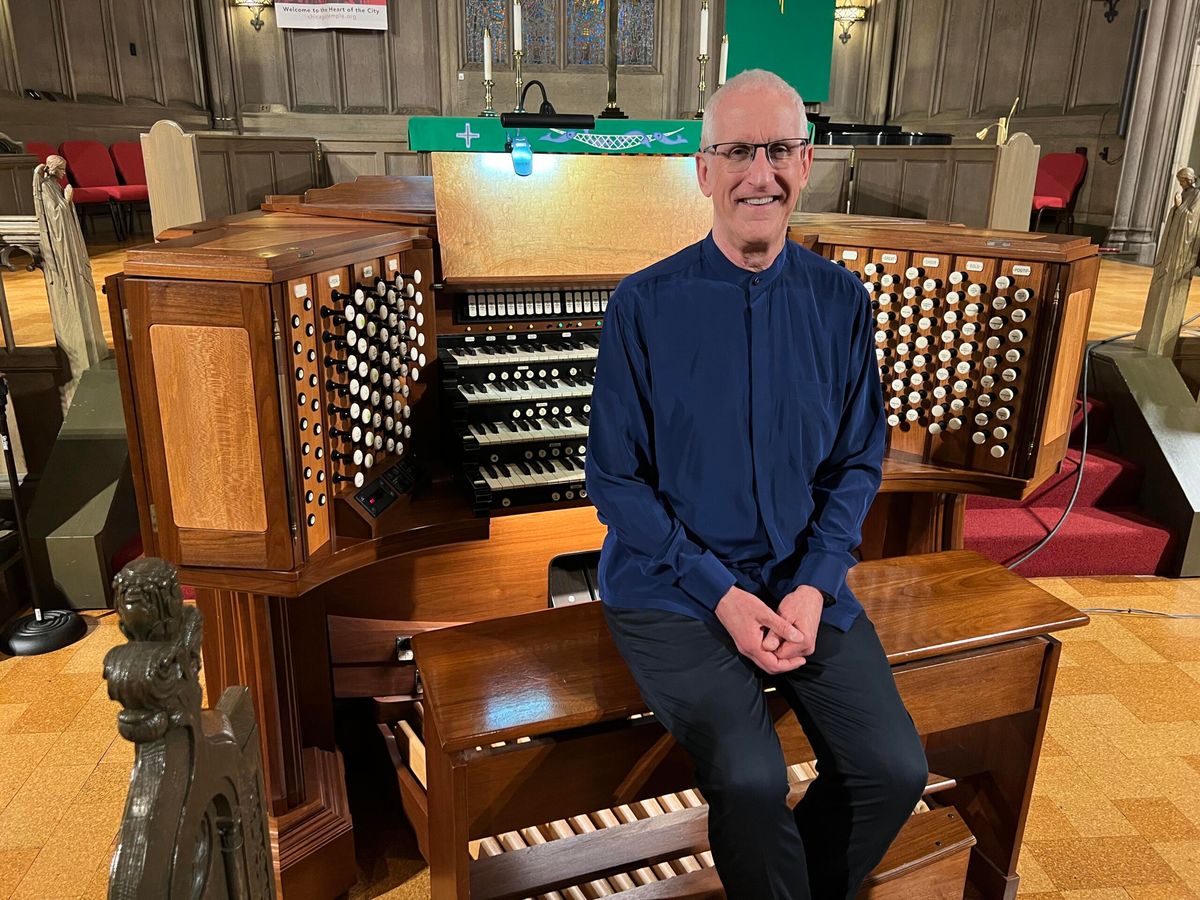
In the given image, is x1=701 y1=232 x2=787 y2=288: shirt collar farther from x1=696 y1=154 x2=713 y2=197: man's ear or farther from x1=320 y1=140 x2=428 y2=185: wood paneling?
x1=320 y1=140 x2=428 y2=185: wood paneling

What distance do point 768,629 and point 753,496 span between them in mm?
254

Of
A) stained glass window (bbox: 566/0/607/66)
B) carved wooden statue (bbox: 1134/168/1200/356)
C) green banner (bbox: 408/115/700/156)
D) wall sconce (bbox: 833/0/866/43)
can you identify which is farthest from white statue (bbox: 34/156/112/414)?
wall sconce (bbox: 833/0/866/43)

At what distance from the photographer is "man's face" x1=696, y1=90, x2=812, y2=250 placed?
1647 mm

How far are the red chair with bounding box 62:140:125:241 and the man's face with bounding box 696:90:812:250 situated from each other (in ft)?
27.4

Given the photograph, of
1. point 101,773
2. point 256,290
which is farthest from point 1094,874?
point 101,773

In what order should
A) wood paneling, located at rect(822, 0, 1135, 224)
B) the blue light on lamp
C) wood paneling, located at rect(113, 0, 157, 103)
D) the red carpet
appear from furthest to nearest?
wood paneling, located at rect(113, 0, 157, 103) → wood paneling, located at rect(822, 0, 1135, 224) → the red carpet → the blue light on lamp

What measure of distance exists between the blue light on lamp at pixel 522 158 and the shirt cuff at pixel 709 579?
1.34 m

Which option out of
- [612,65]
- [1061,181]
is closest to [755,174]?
[612,65]

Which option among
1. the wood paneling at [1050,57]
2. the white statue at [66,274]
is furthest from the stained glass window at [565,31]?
the white statue at [66,274]

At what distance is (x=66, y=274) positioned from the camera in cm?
378

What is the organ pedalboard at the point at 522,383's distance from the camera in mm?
2369

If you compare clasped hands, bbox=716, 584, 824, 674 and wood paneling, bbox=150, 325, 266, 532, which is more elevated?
wood paneling, bbox=150, 325, 266, 532

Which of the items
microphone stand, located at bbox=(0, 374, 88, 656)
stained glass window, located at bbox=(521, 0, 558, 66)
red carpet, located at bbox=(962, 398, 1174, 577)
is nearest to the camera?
microphone stand, located at bbox=(0, 374, 88, 656)

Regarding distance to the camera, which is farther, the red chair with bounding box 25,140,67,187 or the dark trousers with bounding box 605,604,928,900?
the red chair with bounding box 25,140,67,187
